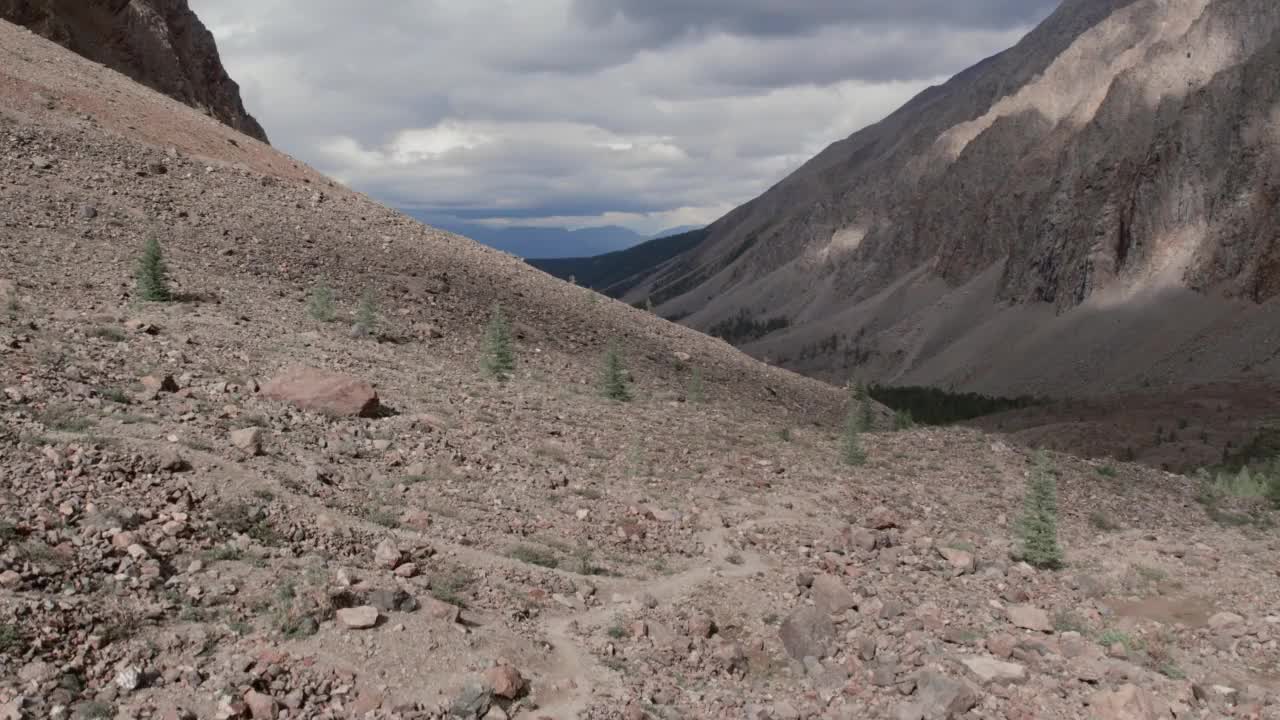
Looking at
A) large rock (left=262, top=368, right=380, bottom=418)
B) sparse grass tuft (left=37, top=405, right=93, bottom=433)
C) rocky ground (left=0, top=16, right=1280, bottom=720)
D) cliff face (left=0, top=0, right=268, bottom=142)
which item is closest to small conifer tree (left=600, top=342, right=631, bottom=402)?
rocky ground (left=0, top=16, right=1280, bottom=720)

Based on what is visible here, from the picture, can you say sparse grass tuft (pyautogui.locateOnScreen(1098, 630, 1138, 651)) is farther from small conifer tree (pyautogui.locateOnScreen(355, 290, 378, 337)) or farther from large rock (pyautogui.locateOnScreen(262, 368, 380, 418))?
small conifer tree (pyautogui.locateOnScreen(355, 290, 378, 337))

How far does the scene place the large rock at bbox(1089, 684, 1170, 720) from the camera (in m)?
7.33

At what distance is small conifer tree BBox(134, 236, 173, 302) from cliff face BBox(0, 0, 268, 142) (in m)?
26.3

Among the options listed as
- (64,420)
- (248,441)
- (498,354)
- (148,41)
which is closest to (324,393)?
(248,441)

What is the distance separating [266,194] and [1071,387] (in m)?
68.7

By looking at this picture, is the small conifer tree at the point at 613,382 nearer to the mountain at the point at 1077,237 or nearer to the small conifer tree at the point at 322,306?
the small conifer tree at the point at 322,306

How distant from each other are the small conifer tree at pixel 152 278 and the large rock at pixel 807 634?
12859 millimetres

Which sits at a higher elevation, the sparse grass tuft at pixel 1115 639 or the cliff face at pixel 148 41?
the cliff face at pixel 148 41

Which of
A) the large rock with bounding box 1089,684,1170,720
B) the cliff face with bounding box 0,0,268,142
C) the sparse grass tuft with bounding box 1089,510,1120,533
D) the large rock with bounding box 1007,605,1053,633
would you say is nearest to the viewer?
the large rock with bounding box 1089,684,1170,720

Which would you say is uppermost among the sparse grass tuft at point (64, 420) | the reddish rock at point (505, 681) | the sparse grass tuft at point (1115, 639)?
the sparse grass tuft at point (64, 420)

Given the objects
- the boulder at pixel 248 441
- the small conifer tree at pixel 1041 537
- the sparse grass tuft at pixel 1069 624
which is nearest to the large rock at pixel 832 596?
the sparse grass tuft at pixel 1069 624

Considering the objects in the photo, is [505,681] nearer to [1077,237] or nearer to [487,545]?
[487,545]

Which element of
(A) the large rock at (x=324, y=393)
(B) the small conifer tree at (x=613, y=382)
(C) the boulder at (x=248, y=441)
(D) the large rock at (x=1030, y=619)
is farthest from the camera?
(B) the small conifer tree at (x=613, y=382)

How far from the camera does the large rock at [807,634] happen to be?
8703mm
